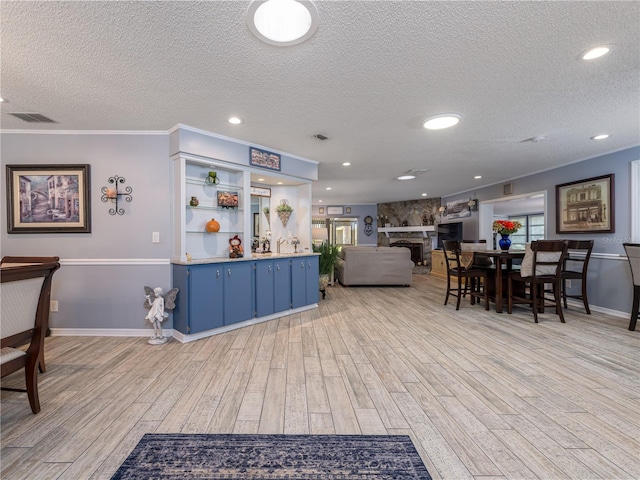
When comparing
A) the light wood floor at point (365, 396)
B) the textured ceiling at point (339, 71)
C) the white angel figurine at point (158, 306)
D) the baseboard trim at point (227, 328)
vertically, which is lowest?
the light wood floor at point (365, 396)

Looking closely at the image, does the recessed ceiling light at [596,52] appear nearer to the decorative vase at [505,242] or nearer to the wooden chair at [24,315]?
the decorative vase at [505,242]

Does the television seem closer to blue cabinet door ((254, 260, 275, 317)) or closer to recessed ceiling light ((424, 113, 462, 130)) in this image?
recessed ceiling light ((424, 113, 462, 130))

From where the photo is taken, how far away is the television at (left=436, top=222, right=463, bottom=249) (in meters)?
7.89

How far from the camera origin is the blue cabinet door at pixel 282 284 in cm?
387

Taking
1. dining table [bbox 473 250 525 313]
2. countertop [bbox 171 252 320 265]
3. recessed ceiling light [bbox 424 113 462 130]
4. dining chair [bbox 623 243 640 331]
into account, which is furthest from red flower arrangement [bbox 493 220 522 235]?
countertop [bbox 171 252 320 265]

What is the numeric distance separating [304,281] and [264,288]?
29.1 inches

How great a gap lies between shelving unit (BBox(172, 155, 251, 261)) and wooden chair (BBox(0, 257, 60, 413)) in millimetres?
1378

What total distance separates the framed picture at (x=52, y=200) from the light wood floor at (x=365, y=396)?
130 cm

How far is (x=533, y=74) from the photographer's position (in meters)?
2.10

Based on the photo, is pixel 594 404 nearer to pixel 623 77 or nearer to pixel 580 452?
pixel 580 452

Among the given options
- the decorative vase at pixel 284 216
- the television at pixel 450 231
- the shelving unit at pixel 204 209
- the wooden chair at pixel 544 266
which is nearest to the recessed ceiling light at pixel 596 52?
the wooden chair at pixel 544 266

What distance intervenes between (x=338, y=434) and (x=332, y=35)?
7.70ft

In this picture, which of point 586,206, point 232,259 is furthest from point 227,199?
point 586,206

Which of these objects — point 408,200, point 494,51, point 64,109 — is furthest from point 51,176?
point 408,200
